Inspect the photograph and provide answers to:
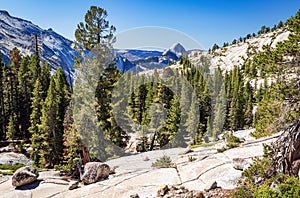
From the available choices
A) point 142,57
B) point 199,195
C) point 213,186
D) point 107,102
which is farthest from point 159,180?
point 142,57

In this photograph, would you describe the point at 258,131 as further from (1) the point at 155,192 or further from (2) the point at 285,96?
(1) the point at 155,192

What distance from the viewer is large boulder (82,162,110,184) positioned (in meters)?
14.8

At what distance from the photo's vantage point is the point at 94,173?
1488 centimetres

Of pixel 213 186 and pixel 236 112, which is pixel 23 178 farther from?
pixel 236 112

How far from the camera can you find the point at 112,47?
18.9 meters

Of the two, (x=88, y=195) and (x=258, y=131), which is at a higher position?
(x=258, y=131)

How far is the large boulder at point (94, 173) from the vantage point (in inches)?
582

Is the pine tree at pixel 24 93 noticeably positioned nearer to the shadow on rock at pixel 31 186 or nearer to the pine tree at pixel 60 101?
the pine tree at pixel 60 101

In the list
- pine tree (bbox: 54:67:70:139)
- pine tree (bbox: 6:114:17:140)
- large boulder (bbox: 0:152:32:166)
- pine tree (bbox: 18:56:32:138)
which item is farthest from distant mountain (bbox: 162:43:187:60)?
pine tree (bbox: 6:114:17:140)

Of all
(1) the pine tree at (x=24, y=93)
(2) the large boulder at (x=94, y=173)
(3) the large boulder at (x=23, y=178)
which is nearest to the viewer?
(2) the large boulder at (x=94, y=173)

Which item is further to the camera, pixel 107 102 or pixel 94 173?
→ pixel 107 102

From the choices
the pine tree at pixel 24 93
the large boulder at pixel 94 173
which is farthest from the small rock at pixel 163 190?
the pine tree at pixel 24 93

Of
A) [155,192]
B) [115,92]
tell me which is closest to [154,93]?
[115,92]

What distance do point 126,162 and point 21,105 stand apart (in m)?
27.4
